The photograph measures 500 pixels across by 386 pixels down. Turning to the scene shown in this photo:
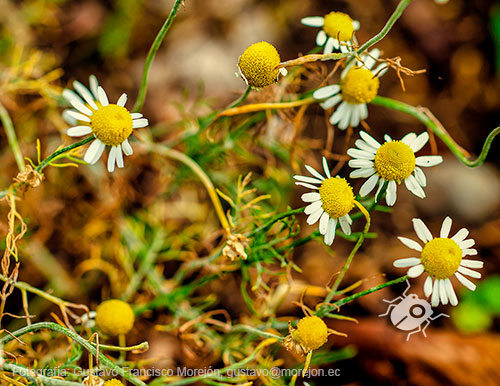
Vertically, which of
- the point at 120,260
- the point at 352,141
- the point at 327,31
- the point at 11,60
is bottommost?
the point at 120,260

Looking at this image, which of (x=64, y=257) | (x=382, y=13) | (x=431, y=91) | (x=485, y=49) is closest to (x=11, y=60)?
(x=64, y=257)

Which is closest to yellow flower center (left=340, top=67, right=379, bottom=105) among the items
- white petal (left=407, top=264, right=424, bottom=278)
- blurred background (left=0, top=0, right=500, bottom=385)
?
blurred background (left=0, top=0, right=500, bottom=385)

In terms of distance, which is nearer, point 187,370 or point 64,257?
point 187,370

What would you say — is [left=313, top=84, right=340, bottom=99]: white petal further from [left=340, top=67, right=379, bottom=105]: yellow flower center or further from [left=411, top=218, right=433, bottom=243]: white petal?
[left=411, top=218, right=433, bottom=243]: white petal

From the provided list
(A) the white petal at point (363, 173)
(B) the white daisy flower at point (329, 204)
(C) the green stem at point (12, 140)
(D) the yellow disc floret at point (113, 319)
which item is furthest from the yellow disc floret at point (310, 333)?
(C) the green stem at point (12, 140)

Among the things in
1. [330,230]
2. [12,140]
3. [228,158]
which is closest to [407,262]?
[330,230]

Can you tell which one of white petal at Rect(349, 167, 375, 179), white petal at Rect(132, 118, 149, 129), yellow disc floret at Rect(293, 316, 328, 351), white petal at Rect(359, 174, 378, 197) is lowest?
yellow disc floret at Rect(293, 316, 328, 351)

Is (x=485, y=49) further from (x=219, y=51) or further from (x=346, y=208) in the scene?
(x=346, y=208)
